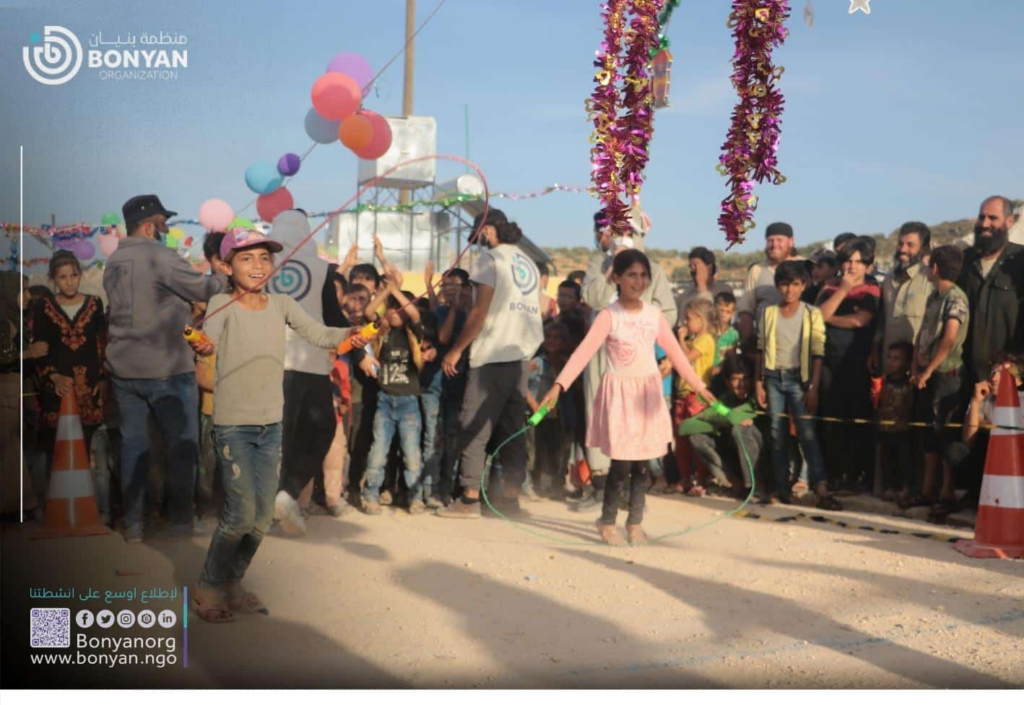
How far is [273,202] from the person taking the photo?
8.96m

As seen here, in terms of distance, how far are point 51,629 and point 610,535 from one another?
3.42m

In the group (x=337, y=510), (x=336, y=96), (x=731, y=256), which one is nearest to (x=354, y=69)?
(x=336, y=96)

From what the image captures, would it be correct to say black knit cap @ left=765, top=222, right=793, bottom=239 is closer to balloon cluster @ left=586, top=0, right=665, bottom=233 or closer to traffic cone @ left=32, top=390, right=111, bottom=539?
balloon cluster @ left=586, top=0, right=665, bottom=233

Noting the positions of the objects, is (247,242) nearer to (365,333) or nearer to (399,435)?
(365,333)

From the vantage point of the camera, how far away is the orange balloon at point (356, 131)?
27.8ft

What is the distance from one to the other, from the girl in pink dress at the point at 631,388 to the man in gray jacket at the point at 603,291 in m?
0.77

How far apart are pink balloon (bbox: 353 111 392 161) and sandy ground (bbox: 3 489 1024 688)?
2.96 meters

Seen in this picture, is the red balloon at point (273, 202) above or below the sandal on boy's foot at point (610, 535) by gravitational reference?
above

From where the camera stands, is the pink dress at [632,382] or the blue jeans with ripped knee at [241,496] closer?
the blue jeans with ripped knee at [241,496]

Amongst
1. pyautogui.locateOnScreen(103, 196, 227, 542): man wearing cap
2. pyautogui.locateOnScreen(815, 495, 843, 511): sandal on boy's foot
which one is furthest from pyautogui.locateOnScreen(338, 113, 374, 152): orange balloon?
pyautogui.locateOnScreen(815, 495, 843, 511): sandal on boy's foot

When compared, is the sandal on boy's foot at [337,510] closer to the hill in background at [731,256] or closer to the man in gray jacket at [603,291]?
the man in gray jacket at [603,291]

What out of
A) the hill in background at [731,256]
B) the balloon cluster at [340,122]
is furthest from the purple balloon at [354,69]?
the hill in background at [731,256]

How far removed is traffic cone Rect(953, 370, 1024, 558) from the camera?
675 cm

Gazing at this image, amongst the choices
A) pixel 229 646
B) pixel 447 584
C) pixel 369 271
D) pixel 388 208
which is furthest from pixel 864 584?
pixel 388 208
